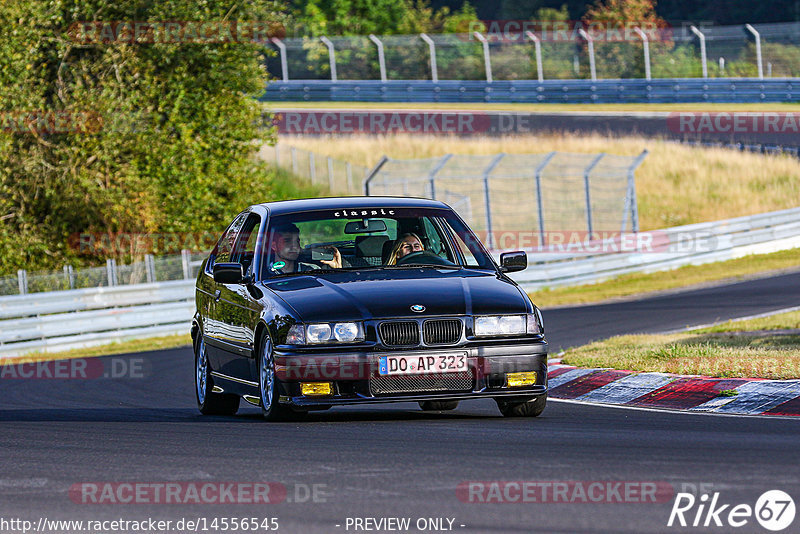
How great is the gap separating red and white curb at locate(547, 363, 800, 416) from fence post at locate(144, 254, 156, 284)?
45.7 ft

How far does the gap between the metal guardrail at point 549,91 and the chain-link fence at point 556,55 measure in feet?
1.73

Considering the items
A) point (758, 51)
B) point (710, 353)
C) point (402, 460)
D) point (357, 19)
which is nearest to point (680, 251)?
point (758, 51)

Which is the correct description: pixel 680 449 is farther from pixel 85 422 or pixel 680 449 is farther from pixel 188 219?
pixel 188 219

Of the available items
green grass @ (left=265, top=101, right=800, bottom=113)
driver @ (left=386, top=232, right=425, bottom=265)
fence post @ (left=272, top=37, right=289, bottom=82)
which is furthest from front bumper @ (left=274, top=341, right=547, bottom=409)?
fence post @ (left=272, top=37, right=289, bottom=82)

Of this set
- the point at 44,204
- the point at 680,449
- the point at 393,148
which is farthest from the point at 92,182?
the point at 680,449

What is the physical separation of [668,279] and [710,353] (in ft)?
55.3

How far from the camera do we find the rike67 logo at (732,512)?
567cm

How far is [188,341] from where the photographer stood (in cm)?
2452

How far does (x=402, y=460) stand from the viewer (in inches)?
291

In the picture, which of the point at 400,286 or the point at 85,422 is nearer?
the point at 400,286

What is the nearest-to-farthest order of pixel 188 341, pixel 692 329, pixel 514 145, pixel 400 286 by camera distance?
1. pixel 400 286
2. pixel 692 329
3. pixel 188 341
4. pixel 514 145

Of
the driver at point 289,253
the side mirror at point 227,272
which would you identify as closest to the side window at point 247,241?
the driver at point 289,253

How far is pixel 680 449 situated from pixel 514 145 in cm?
3777

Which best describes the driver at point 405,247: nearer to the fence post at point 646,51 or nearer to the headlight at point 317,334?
the headlight at point 317,334
